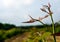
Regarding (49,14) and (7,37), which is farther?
(7,37)

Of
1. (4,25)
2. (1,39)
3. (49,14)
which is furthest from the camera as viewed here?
(4,25)

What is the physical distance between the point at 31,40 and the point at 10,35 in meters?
9.76

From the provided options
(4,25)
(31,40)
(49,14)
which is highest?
(49,14)

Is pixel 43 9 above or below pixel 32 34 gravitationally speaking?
above

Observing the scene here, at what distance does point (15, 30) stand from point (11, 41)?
2.00m

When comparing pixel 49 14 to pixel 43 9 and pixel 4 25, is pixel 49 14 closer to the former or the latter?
pixel 43 9

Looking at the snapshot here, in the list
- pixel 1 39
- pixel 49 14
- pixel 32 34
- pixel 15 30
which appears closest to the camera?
pixel 49 14

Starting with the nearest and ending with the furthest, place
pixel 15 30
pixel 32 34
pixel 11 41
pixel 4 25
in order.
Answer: pixel 32 34, pixel 11 41, pixel 15 30, pixel 4 25

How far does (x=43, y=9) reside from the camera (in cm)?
83

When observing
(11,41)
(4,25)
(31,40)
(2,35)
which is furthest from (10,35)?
(31,40)

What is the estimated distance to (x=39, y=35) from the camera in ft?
2.86

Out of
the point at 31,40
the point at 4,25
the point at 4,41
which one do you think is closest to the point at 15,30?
the point at 4,41

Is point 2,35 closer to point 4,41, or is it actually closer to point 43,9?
point 4,41

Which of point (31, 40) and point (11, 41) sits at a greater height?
point (31, 40)
